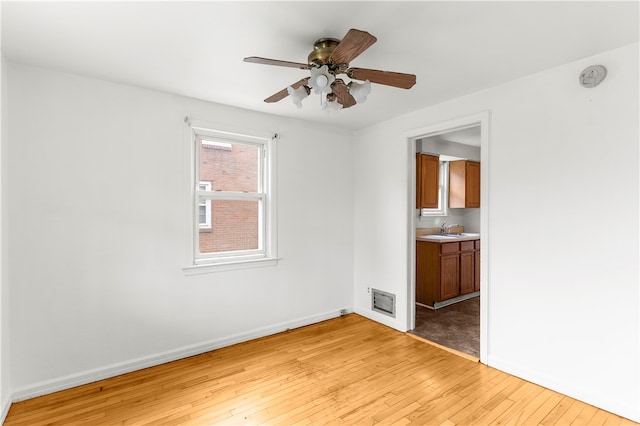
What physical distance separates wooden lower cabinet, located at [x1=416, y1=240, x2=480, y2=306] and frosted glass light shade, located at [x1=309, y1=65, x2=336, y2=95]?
124 inches

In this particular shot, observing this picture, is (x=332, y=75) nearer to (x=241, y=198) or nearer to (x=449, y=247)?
(x=241, y=198)

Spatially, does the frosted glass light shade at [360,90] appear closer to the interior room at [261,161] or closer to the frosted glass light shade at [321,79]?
the interior room at [261,161]

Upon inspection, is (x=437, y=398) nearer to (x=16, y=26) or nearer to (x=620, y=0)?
(x=620, y=0)

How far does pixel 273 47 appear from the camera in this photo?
212 cm

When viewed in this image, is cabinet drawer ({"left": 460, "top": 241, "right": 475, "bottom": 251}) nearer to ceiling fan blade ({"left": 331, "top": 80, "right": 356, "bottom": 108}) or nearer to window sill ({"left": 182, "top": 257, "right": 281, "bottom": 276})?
window sill ({"left": 182, "top": 257, "right": 281, "bottom": 276})

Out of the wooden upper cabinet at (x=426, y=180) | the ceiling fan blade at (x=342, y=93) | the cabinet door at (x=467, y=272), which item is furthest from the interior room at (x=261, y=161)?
the cabinet door at (x=467, y=272)

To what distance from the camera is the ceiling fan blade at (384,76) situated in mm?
1883

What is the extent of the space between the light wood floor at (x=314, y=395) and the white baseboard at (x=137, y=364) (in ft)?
0.21

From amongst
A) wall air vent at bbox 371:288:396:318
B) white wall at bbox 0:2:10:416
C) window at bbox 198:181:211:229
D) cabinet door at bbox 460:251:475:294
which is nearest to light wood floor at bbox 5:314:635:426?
white wall at bbox 0:2:10:416

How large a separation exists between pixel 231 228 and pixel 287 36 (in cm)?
205

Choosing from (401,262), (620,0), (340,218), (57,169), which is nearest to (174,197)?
(57,169)

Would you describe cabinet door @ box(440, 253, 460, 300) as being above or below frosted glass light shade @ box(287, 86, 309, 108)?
below

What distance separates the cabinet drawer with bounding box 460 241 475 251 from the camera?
15.5 feet

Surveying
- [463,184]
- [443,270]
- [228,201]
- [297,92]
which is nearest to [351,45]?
[297,92]
